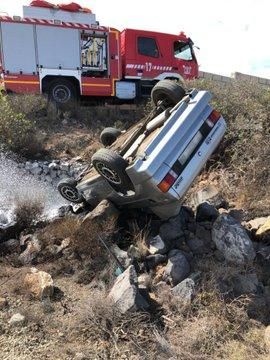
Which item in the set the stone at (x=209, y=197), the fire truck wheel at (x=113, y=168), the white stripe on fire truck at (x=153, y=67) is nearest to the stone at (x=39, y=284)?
the fire truck wheel at (x=113, y=168)

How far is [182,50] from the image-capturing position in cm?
A: 1549

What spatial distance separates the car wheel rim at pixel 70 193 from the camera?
643cm

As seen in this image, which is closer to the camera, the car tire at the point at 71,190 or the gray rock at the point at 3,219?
the gray rock at the point at 3,219

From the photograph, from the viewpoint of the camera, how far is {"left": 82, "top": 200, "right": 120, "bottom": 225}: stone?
5.47m

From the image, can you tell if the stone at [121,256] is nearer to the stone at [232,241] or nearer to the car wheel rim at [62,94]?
the stone at [232,241]

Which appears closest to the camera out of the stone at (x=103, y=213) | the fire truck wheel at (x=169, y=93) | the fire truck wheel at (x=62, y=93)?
the stone at (x=103, y=213)

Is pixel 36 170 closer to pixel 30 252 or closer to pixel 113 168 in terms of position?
pixel 30 252

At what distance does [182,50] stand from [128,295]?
1262 cm

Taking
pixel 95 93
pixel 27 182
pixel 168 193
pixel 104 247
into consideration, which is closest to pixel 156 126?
pixel 168 193

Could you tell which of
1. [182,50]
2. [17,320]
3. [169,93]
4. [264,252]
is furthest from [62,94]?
[17,320]

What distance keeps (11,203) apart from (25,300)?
2549mm

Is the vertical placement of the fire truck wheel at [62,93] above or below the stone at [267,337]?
below

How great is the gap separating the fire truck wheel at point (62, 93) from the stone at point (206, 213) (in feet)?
30.2

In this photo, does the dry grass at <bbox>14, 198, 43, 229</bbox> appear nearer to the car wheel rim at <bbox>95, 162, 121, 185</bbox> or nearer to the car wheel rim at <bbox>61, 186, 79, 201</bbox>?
the car wheel rim at <bbox>61, 186, 79, 201</bbox>
